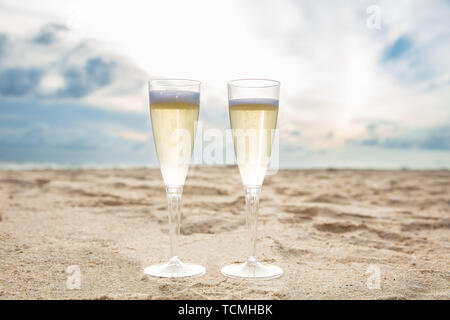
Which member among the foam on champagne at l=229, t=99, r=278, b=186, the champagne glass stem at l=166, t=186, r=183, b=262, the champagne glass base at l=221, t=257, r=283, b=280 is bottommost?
the champagne glass base at l=221, t=257, r=283, b=280

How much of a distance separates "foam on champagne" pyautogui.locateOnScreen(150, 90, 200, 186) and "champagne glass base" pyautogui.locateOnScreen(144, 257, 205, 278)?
0.49 metres

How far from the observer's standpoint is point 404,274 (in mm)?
2387

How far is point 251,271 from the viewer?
224 cm

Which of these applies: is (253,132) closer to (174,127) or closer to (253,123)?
(253,123)

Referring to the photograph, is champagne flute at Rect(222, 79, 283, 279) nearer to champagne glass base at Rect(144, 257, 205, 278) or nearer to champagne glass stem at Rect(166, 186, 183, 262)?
champagne glass base at Rect(144, 257, 205, 278)

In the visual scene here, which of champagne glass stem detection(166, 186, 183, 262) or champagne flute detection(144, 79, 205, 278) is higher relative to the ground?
champagne flute detection(144, 79, 205, 278)

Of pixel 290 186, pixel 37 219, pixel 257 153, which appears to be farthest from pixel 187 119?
pixel 290 186

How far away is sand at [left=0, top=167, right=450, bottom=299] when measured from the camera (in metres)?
2.08

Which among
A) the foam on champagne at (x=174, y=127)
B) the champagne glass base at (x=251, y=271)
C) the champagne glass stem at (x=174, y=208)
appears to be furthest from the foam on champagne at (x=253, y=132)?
the champagne glass base at (x=251, y=271)

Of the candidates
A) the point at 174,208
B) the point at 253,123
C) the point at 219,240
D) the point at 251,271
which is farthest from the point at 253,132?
the point at 219,240

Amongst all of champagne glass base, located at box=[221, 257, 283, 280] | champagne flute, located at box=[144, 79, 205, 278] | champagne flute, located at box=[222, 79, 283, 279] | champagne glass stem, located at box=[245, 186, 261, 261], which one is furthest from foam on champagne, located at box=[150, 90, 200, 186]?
champagne glass base, located at box=[221, 257, 283, 280]
